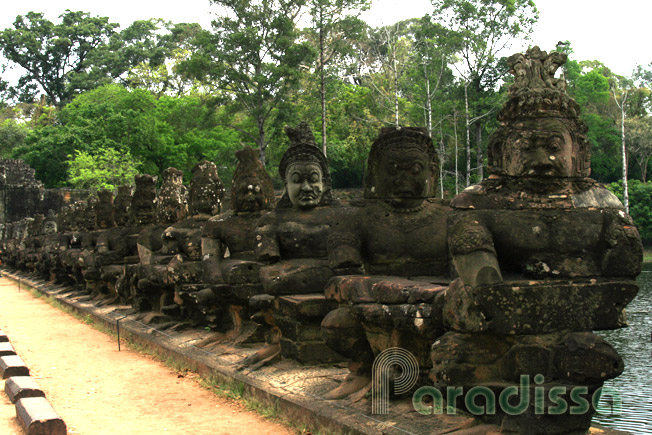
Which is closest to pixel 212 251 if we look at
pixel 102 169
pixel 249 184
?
pixel 249 184

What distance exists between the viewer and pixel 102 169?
39.0 meters

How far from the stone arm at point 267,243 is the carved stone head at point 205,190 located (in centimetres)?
352

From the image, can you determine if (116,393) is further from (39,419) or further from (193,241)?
(193,241)

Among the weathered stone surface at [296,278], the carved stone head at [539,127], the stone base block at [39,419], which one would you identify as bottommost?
the stone base block at [39,419]

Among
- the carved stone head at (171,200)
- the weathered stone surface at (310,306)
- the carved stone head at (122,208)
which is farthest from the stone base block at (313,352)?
the carved stone head at (122,208)

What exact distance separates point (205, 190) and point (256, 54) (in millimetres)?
19227

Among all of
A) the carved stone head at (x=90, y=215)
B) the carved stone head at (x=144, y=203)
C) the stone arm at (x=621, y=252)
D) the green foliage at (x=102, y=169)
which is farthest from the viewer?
the green foliage at (x=102, y=169)

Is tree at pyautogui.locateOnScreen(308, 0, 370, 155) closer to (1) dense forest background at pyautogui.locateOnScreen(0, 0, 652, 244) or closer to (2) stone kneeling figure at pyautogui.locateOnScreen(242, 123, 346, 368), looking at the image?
(1) dense forest background at pyautogui.locateOnScreen(0, 0, 652, 244)

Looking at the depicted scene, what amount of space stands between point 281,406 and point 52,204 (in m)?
35.9

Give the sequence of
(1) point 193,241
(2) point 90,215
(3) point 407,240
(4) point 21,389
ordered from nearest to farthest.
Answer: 1. (3) point 407,240
2. (4) point 21,389
3. (1) point 193,241
4. (2) point 90,215

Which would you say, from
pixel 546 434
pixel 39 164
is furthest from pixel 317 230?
pixel 39 164

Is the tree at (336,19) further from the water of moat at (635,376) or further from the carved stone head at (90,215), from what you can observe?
the water of moat at (635,376)

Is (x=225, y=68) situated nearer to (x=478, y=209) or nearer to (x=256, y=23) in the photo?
(x=256, y=23)

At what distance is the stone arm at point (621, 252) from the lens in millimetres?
4293
